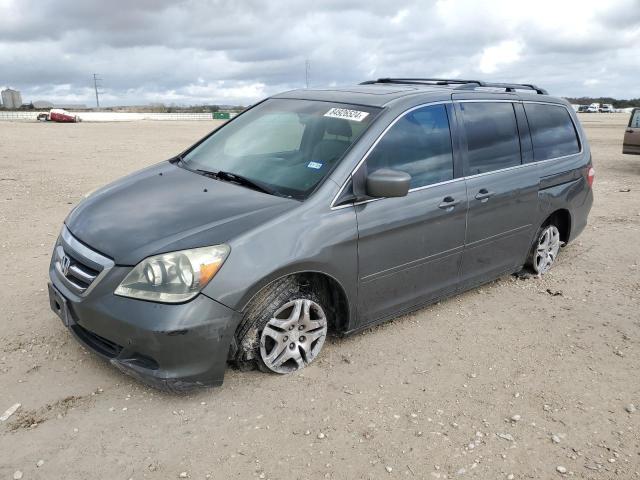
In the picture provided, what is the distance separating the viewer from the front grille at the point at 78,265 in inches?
126

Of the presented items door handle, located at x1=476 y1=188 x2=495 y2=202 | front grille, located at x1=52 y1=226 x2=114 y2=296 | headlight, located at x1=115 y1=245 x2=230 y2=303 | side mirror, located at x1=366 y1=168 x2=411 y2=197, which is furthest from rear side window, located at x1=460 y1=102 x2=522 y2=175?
front grille, located at x1=52 y1=226 x2=114 y2=296

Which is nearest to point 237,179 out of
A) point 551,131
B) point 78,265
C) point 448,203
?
point 78,265

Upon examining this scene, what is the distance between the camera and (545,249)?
18.3 feet

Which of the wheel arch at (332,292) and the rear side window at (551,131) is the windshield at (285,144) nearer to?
the wheel arch at (332,292)

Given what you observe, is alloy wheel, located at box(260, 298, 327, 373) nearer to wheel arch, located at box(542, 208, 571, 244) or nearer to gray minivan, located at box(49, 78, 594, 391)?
gray minivan, located at box(49, 78, 594, 391)

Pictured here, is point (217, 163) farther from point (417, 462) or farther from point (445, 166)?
point (417, 462)

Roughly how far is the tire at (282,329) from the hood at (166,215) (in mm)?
460

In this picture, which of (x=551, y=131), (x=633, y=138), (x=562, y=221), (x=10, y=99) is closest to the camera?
(x=551, y=131)

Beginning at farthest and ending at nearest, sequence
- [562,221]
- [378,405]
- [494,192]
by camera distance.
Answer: [562,221]
[494,192]
[378,405]

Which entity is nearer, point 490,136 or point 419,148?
point 419,148

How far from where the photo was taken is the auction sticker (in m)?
3.96

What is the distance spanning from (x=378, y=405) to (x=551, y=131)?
3.44 meters

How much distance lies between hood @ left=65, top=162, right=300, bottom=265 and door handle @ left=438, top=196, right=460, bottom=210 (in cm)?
124

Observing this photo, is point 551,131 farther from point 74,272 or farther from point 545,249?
point 74,272
